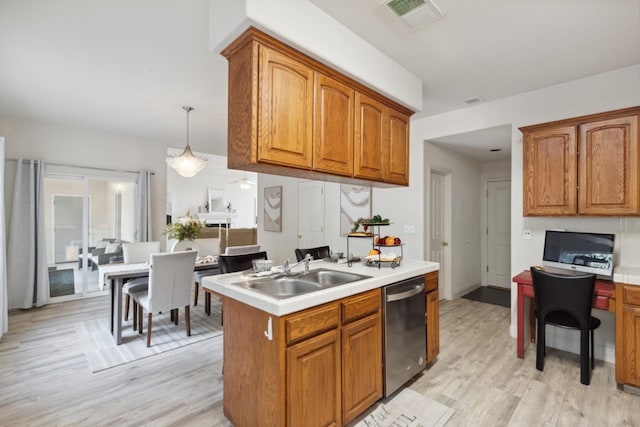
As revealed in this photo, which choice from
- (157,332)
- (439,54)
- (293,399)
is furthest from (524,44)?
(157,332)

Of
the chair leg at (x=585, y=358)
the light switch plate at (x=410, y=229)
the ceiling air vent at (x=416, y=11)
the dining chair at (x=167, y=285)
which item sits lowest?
the chair leg at (x=585, y=358)

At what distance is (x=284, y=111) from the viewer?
195 cm

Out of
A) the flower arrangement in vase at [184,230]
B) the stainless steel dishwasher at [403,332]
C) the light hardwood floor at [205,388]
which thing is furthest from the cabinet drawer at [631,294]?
the flower arrangement in vase at [184,230]

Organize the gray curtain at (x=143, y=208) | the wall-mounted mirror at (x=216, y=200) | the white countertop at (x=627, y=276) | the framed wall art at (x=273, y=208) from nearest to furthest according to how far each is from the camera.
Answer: the white countertop at (x=627, y=276) < the gray curtain at (x=143, y=208) < the framed wall art at (x=273, y=208) < the wall-mounted mirror at (x=216, y=200)

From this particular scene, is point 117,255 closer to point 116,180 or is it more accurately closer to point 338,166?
point 116,180

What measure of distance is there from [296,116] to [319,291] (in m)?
1.12

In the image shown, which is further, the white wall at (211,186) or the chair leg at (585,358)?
the white wall at (211,186)

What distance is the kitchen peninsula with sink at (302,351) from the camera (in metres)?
1.57

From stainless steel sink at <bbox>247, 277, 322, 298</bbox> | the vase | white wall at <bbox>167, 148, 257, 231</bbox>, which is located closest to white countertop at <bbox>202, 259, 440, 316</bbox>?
stainless steel sink at <bbox>247, 277, 322, 298</bbox>

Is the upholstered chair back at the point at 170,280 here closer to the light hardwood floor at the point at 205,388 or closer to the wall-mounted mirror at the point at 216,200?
the light hardwood floor at the point at 205,388

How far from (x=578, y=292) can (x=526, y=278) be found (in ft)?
1.68

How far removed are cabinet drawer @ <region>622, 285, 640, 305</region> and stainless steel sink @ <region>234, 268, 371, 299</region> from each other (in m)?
2.00

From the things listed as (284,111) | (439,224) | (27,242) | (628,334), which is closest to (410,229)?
(439,224)

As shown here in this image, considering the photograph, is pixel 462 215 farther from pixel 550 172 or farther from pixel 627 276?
pixel 627 276
